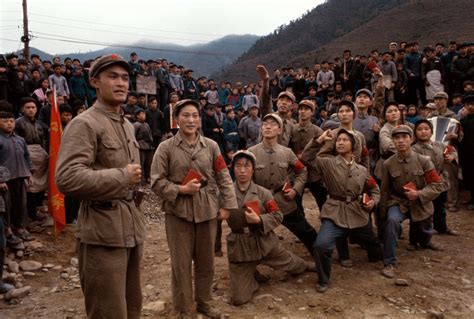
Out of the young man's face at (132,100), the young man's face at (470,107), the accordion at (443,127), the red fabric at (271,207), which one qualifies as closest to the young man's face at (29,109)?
the young man's face at (132,100)

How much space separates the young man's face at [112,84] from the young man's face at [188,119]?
126cm

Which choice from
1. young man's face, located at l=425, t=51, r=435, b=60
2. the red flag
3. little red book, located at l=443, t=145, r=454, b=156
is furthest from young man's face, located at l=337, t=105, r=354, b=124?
young man's face, located at l=425, t=51, r=435, b=60

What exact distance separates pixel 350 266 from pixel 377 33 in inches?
2055

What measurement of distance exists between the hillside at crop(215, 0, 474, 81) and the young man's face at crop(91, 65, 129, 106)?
4192 cm

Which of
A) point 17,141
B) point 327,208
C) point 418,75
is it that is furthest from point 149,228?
point 418,75

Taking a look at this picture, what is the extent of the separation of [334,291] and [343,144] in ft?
6.21

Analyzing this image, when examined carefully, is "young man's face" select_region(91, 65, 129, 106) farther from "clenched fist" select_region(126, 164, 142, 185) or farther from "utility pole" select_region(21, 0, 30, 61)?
"utility pole" select_region(21, 0, 30, 61)

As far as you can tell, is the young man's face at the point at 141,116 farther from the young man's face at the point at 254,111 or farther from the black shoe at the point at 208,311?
the black shoe at the point at 208,311

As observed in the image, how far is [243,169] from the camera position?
4812 millimetres

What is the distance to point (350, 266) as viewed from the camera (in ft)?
17.8

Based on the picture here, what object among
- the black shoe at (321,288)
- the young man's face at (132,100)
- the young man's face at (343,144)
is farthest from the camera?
the young man's face at (132,100)

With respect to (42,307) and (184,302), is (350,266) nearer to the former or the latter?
(184,302)

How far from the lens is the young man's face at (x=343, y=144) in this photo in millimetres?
5199

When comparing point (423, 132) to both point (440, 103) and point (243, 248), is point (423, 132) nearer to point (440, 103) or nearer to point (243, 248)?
point (440, 103)
